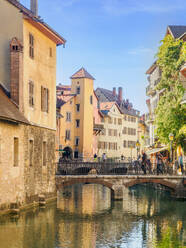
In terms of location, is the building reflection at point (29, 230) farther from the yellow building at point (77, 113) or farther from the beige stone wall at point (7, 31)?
the yellow building at point (77, 113)

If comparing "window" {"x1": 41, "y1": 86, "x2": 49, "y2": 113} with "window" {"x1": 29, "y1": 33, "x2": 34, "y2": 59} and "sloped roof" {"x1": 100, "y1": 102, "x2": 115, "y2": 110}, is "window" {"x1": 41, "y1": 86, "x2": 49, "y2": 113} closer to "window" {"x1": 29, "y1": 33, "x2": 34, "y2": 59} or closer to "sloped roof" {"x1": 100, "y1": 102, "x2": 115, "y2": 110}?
"window" {"x1": 29, "y1": 33, "x2": 34, "y2": 59}

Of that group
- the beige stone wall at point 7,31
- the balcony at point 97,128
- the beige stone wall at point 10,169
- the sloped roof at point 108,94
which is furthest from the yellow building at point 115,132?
the beige stone wall at point 10,169

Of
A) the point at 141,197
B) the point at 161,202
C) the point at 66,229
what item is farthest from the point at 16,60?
the point at 141,197

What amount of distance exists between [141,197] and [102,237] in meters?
20.5

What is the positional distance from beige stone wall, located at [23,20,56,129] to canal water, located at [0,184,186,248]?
5.39 m

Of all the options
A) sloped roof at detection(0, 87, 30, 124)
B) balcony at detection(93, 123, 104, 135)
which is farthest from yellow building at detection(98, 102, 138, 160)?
sloped roof at detection(0, 87, 30, 124)

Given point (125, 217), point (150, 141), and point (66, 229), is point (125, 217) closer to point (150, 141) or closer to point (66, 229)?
point (66, 229)

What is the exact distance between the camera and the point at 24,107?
97.9 feet

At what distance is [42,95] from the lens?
33.9 m

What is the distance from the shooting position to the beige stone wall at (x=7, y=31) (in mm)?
29094

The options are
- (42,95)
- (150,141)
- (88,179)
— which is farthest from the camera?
(150,141)

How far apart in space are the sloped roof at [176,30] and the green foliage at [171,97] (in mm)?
5273

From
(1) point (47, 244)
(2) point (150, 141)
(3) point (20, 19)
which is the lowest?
(1) point (47, 244)

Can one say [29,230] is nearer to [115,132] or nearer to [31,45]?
[31,45]
